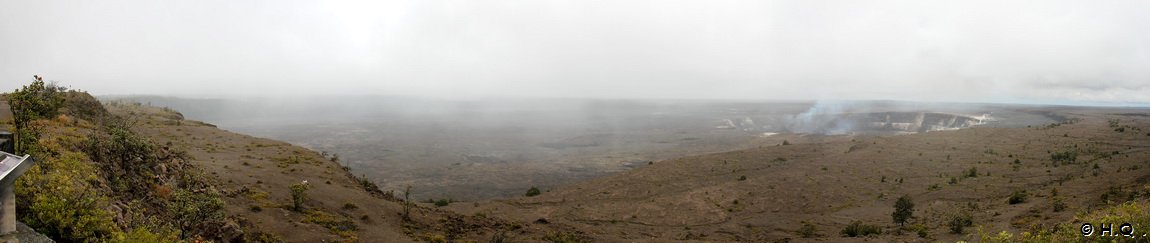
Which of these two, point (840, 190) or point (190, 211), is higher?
point (190, 211)

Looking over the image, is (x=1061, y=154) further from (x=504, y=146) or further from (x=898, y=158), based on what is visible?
(x=504, y=146)

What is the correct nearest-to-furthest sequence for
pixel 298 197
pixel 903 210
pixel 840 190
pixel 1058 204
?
pixel 298 197 < pixel 1058 204 < pixel 903 210 < pixel 840 190

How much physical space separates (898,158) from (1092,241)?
44.3 metres

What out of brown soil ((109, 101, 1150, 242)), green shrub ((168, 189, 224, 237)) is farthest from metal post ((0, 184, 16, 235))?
brown soil ((109, 101, 1150, 242))

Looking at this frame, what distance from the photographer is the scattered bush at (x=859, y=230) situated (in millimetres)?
25475

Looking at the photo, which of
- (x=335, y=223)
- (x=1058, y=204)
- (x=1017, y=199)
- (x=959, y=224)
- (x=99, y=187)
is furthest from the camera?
(x=1017, y=199)

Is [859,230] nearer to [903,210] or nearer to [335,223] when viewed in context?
[903,210]

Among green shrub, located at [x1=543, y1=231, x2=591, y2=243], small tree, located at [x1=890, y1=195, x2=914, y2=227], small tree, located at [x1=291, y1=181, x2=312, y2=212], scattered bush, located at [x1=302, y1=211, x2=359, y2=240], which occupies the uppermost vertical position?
small tree, located at [x1=291, y1=181, x2=312, y2=212]

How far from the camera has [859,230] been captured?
85.2 feet

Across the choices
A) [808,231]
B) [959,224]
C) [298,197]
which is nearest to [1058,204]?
[959,224]

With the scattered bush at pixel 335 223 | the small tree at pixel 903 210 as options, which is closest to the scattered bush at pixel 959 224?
the small tree at pixel 903 210

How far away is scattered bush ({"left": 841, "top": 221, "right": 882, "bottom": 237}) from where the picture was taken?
25.5 metres

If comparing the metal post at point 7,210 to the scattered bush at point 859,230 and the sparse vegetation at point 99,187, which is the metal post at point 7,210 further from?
the scattered bush at point 859,230

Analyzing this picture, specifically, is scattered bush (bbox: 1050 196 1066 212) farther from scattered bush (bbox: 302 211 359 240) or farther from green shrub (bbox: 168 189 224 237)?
green shrub (bbox: 168 189 224 237)
